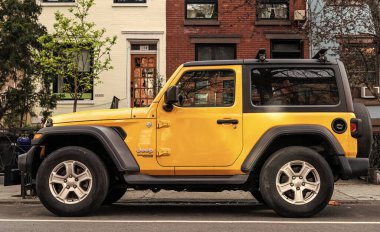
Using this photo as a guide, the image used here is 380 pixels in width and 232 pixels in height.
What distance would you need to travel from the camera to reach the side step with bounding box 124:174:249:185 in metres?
6.98

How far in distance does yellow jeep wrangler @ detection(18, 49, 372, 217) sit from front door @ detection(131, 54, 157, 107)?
988 centimetres

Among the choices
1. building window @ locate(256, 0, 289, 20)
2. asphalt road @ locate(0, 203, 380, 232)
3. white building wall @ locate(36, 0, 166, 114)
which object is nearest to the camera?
asphalt road @ locate(0, 203, 380, 232)


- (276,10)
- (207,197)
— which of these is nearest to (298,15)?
(276,10)

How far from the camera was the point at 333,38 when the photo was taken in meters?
12.7

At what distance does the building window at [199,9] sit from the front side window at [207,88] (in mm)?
10456

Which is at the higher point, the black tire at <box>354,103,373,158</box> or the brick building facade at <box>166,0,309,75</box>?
the brick building facade at <box>166,0,309,75</box>

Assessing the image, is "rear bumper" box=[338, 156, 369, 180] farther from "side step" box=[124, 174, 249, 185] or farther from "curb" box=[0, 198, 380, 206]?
"curb" box=[0, 198, 380, 206]

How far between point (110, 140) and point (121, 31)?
10643 mm

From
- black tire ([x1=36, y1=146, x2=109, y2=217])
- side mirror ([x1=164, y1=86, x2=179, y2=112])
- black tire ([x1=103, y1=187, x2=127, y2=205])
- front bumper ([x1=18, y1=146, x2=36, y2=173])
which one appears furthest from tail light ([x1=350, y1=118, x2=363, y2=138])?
front bumper ([x1=18, y1=146, x2=36, y2=173])

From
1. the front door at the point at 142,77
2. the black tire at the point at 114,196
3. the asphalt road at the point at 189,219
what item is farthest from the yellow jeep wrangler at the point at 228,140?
the front door at the point at 142,77

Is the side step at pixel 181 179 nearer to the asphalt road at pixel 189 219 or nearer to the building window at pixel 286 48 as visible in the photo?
the asphalt road at pixel 189 219

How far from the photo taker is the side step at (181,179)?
6977 mm

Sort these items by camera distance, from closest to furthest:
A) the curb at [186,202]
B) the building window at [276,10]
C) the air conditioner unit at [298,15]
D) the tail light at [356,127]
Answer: the tail light at [356,127]
the curb at [186,202]
the air conditioner unit at [298,15]
the building window at [276,10]

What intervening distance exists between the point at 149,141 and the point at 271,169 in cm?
172
